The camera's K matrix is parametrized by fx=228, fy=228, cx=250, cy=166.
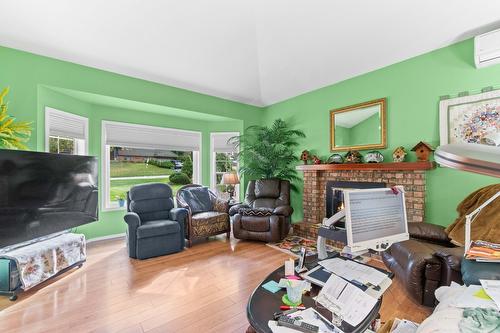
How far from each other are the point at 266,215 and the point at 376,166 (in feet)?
6.07

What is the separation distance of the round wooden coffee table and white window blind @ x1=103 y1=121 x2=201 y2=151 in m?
3.84

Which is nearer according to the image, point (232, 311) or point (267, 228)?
point (232, 311)

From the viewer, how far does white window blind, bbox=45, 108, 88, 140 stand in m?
3.19

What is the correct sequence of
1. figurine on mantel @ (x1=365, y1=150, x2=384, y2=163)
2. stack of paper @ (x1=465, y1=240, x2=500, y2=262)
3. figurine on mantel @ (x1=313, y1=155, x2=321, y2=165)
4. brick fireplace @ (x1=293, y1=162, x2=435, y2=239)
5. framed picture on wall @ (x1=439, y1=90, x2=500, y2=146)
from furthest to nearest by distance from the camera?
figurine on mantel @ (x1=313, y1=155, x2=321, y2=165)
figurine on mantel @ (x1=365, y1=150, x2=384, y2=163)
brick fireplace @ (x1=293, y1=162, x2=435, y2=239)
framed picture on wall @ (x1=439, y1=90, x2=500, y2=146)
stack of paper @ (x1=465, y1=240, x2=500, y2=262)

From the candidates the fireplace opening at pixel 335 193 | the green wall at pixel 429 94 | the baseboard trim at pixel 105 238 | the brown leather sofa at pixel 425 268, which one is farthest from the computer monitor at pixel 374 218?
the baseboard trim at pixel 105 238

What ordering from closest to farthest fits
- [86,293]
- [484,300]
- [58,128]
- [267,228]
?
1. [484,300]
2. [86,293]
3. [58,128]
4. [267,228]

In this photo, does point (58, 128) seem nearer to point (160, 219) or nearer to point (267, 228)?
point (160, 219)

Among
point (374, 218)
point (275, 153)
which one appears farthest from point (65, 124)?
point (374, 218)

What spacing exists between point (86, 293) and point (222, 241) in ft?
A: 6.69

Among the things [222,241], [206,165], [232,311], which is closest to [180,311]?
[232,311]

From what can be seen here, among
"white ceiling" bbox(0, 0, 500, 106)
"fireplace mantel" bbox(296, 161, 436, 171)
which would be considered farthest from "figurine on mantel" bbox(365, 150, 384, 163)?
"white ceiling" bbox(0, 0, 500, 106)

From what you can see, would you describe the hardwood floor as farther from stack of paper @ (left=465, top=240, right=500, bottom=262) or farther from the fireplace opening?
the fireplace opening

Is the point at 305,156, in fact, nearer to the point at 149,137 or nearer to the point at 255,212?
the point at 255,212

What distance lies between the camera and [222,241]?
13.1 ft
